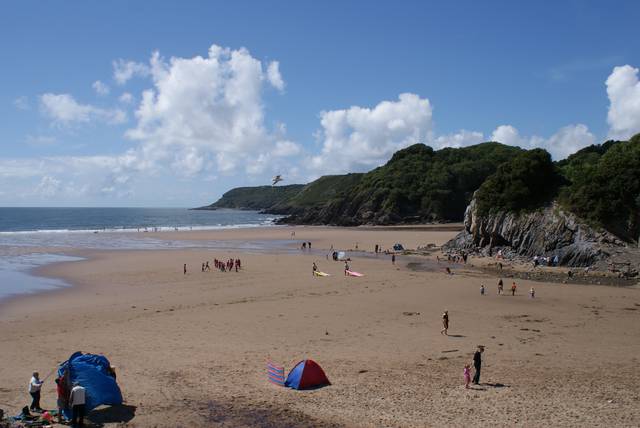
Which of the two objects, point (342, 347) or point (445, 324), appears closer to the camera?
point (342, 347)

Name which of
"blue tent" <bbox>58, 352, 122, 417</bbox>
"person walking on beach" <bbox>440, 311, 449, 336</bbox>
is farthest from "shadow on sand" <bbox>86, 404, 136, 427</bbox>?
"person walking on beach" <bbox>440, 311, 449, 336</bbox>

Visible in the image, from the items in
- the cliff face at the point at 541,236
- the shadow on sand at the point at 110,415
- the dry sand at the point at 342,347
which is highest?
the cliff face at the point at 541,236

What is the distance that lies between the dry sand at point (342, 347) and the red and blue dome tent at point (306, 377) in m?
0.30

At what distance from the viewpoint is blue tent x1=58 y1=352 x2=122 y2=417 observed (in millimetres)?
11570

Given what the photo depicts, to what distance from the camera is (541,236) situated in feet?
133

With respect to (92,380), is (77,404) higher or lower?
Result: lower

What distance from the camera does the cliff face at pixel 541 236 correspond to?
3644 cm

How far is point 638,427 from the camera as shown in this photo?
34.6ft

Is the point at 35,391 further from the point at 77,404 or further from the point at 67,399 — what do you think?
the point at 77,404

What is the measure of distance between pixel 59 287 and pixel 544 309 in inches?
1126

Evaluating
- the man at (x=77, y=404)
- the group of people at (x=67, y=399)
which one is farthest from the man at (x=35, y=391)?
the man at (x=77, y=404)

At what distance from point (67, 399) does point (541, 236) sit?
3842cm

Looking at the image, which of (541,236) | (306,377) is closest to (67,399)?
(306,377)

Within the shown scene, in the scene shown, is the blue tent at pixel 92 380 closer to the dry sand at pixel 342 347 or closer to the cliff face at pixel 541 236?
the dry sand at pixel 342 347
